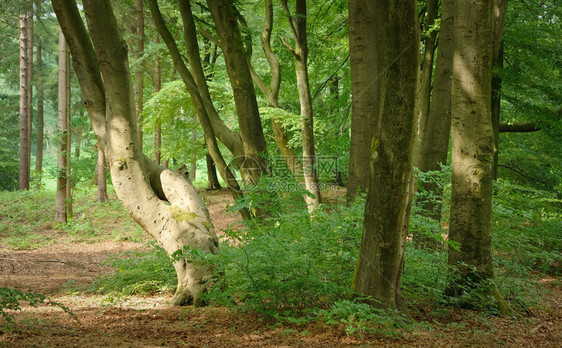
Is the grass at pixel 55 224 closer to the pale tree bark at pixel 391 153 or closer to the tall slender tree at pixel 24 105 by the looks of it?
the tall slender tree at pixel 24 105

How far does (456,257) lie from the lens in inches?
218

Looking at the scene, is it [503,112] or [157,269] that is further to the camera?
[503,112]

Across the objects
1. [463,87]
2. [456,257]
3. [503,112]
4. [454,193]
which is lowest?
[456,257]

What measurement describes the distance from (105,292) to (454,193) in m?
5.12

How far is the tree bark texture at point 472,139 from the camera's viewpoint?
5.31 m

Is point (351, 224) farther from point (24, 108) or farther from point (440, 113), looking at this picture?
point (24, 108)

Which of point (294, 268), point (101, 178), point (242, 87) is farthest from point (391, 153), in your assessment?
point (101, 178)

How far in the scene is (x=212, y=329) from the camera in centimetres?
Result: 430

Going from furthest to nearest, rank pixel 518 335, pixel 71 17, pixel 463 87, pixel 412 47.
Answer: pixel 71 17 < pixel 463 87 < pixel 518 335 < pixel 412 47

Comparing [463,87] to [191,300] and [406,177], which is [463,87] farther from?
[191,300]

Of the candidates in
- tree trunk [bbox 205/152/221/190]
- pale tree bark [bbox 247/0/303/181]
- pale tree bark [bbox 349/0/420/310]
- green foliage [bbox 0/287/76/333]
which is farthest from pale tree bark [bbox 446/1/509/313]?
tree trunk [bbox 205/152/221/190]

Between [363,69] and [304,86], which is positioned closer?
[363,69]

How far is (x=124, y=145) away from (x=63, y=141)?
10294mm

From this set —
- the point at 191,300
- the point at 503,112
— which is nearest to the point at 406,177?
the point at 191,300
